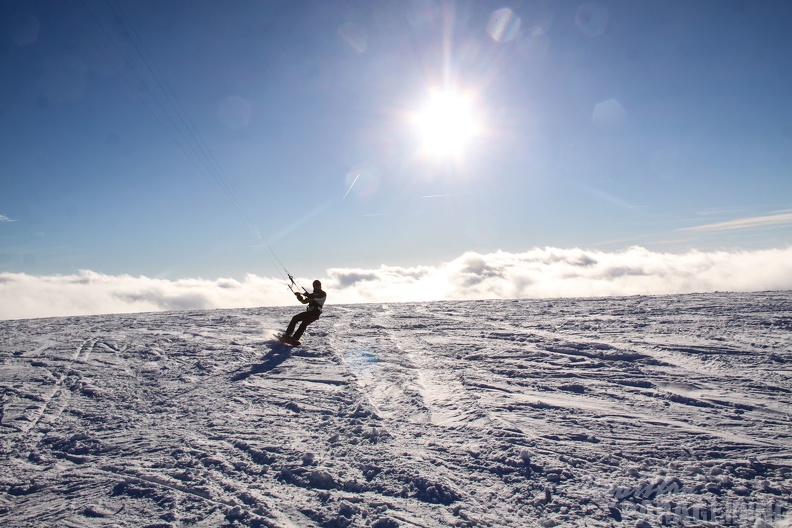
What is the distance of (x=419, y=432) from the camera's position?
4.88 meters

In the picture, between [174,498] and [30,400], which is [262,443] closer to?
[174,498]

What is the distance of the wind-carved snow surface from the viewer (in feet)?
11.3

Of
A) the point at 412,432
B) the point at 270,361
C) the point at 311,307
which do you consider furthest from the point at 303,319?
the point at 412,432

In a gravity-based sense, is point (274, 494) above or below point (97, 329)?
below

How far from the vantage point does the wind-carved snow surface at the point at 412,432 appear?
11.3 ft

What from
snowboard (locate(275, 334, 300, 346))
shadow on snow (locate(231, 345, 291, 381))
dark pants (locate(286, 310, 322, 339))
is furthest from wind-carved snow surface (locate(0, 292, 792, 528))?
dark pants (locate(286, 310, 322, 339))

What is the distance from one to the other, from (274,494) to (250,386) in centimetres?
345

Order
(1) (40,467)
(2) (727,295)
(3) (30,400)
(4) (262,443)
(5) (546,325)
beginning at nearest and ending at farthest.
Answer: (1) (40,467)
(4) (262,443)
(3) (30,400)
(5) (546,325)
(2) (727,295)

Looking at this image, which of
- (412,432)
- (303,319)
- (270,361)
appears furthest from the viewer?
(303,319)

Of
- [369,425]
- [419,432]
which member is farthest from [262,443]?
[419,432]

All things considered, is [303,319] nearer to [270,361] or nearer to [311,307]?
[311,307]

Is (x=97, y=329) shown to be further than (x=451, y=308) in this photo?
No

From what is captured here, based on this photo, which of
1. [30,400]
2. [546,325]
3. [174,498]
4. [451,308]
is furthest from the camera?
[451,308]

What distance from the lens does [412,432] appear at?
4.88m
